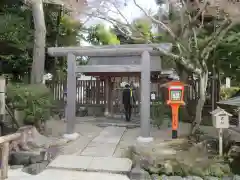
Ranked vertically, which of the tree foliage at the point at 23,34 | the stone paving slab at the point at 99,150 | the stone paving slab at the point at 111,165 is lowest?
the stone paving slab at the point at 111,165

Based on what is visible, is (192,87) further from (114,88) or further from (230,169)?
(230,169)

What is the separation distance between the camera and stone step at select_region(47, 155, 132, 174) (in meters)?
6.17

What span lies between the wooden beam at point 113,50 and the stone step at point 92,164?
134 inches

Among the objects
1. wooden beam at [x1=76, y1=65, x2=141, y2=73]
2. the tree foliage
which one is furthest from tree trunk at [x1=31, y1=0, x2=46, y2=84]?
wooden beam at [x1=76, y1=65, x2=141, y2=73]

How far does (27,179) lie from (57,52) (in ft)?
14.8

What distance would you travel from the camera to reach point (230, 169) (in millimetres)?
6312

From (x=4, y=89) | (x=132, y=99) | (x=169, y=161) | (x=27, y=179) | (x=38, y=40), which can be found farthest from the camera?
(x=132, y=99)

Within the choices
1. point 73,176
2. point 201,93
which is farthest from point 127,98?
point 73,176

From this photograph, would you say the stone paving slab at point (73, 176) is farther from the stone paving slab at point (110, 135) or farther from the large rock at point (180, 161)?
the stone paving slab at point (110, 135)

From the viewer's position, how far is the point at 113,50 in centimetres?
834

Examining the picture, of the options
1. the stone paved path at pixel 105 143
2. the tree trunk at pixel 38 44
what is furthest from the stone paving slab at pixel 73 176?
the tree trunk at pixel 38 44

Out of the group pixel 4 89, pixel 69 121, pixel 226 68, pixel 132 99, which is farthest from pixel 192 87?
pixel 4 89

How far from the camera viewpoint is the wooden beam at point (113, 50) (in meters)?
8.12

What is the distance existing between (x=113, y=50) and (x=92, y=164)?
12.1 feet
